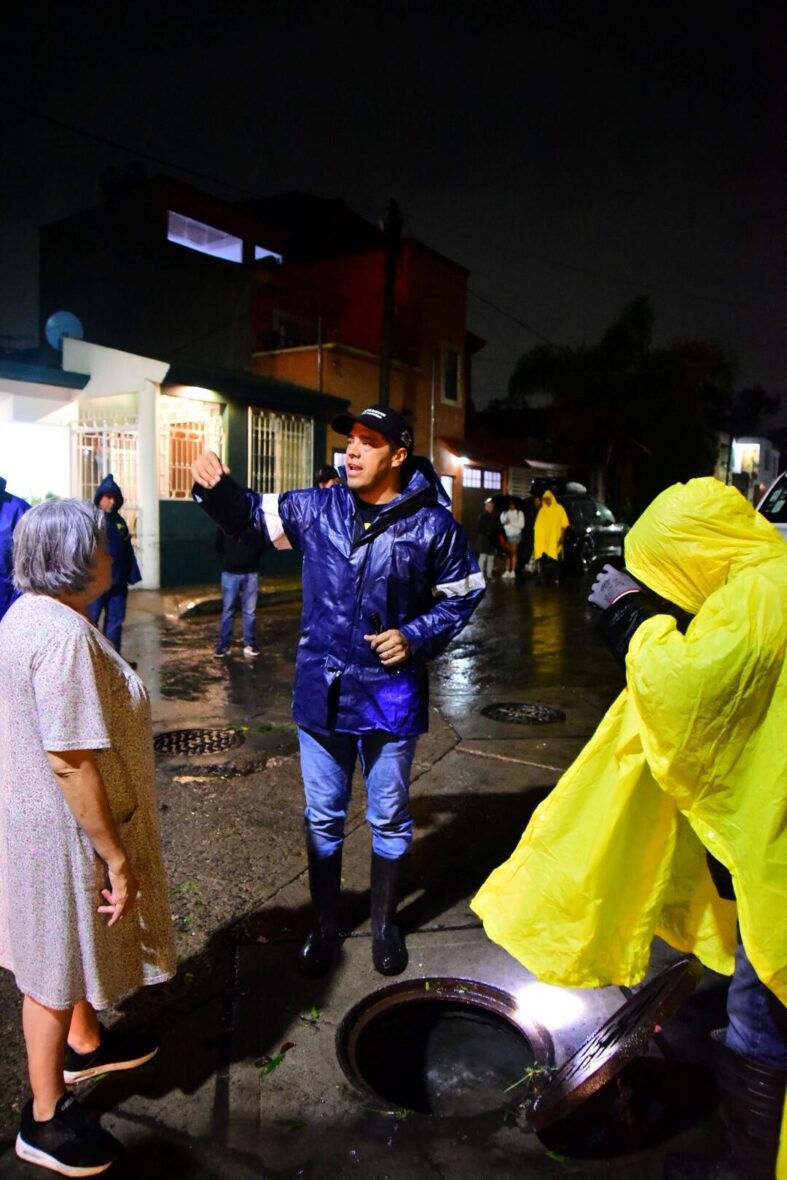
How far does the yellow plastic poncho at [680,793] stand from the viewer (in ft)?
→ 5.89

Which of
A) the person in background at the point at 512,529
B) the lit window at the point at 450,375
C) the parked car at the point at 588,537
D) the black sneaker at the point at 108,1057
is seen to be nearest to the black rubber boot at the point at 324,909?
the black sneaker at the point at 108,1057

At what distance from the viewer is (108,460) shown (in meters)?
14.0

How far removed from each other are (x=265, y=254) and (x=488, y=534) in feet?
39.7

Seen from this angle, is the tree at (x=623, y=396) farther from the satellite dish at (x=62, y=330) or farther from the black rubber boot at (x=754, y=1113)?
the black rubber boot at (x=754, y=1113)

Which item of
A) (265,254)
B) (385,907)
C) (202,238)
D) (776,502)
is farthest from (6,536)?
(265,254)

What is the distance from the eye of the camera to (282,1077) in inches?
97.7

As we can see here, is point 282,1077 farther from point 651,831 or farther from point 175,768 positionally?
point 175,768

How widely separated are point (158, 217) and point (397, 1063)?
21.2m

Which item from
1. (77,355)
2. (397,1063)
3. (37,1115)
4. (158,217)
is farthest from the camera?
(158,217)

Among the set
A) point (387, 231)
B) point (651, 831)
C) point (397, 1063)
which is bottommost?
point (397, 1063)

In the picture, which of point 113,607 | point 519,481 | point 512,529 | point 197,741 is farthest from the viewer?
point 519,481

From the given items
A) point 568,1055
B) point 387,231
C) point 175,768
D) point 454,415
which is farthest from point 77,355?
point 568,1055

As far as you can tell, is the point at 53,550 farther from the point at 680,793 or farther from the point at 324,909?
the point at 324,909

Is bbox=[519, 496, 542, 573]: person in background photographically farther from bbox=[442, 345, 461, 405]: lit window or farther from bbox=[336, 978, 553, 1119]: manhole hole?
bbox=[336, 978, 553, 1119]: manhole hole
